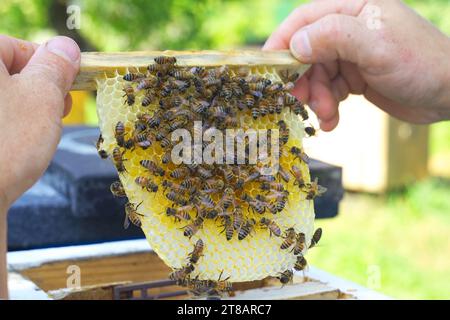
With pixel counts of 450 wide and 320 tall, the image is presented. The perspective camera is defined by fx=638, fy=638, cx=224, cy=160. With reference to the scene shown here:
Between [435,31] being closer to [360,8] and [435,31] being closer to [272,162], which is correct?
[360,8]

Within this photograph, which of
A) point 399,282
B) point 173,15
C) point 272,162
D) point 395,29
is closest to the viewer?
point 272,162

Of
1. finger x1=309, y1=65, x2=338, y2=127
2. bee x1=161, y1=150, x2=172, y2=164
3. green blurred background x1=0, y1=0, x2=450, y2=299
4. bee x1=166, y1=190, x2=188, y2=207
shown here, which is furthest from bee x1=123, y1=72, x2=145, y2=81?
green blurred background x1=0, y1=0, x2=450, y2=299

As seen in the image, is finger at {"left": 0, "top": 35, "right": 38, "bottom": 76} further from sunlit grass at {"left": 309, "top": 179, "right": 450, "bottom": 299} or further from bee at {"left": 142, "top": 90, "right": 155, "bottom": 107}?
sunlit grass at {"left": 309, "top": 179, "right": 450, "bottom": 299}

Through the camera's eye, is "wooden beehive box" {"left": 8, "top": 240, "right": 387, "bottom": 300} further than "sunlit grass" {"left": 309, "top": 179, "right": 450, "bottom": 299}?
No

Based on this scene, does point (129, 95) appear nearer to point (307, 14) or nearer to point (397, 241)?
point (307, 14)
